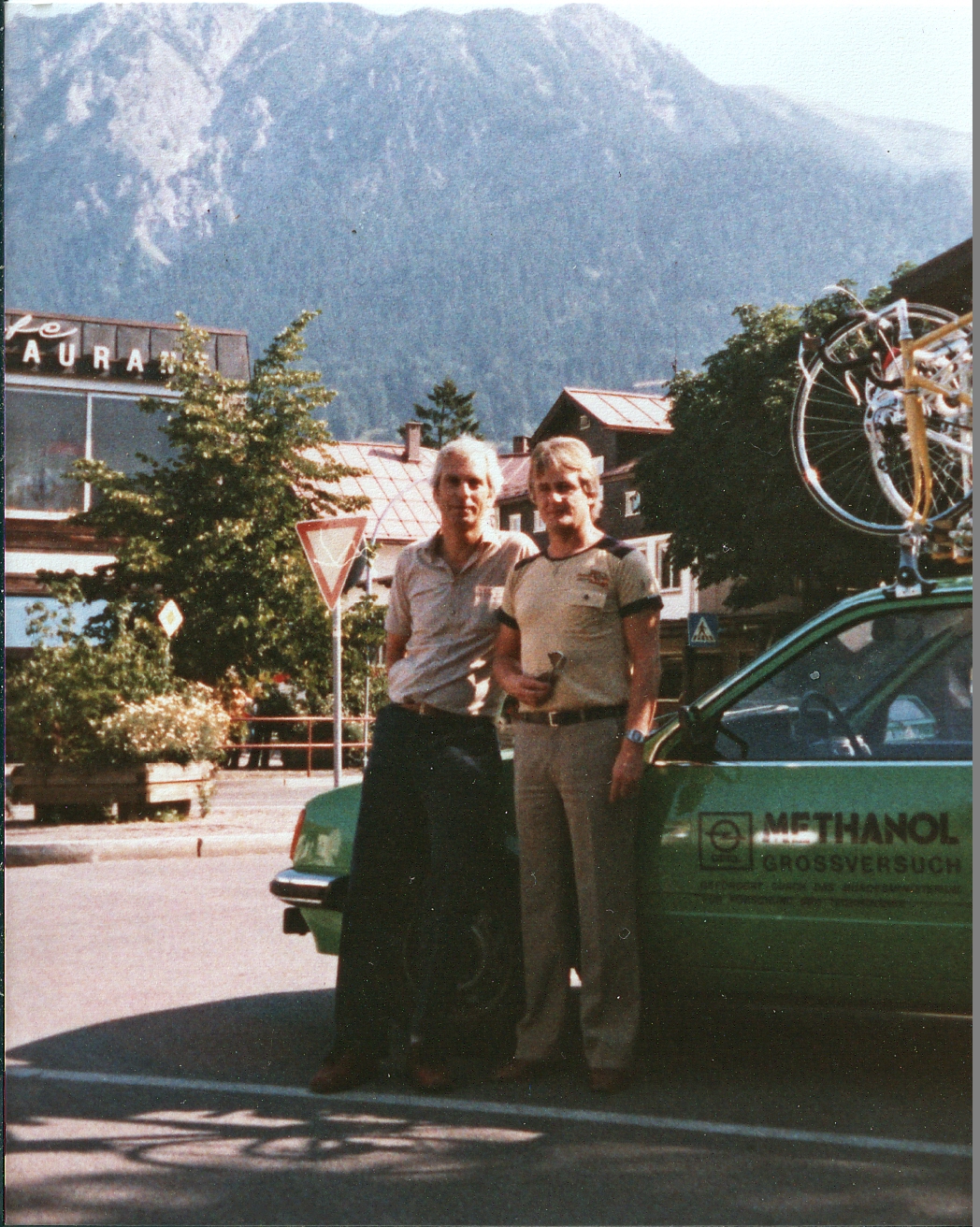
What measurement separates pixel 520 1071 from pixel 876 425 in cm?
243

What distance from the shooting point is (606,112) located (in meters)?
4.93

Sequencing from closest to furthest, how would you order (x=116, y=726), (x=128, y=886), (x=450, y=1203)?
(x=450, y=1203)
(x=128, y=886)
(x=116, y=726)

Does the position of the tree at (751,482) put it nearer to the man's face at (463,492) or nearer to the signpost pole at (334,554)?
the man's face at (463,492)

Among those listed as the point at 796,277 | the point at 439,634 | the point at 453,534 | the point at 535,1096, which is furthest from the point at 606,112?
the point at 535,1096

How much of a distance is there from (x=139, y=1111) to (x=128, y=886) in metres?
5.04

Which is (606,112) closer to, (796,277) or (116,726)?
(796,277)

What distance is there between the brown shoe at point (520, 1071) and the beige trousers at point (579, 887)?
3cm

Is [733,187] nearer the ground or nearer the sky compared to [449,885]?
nearer the sky

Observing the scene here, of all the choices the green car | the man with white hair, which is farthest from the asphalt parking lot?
the green car

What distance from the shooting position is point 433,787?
4.44 m

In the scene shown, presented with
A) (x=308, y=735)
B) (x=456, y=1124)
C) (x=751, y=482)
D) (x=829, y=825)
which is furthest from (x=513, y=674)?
(x=308, y=735)

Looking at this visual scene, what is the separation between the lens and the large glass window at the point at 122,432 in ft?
15.4

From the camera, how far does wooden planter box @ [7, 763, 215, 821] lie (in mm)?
10825

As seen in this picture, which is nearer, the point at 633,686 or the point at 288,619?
the point at 633,686
